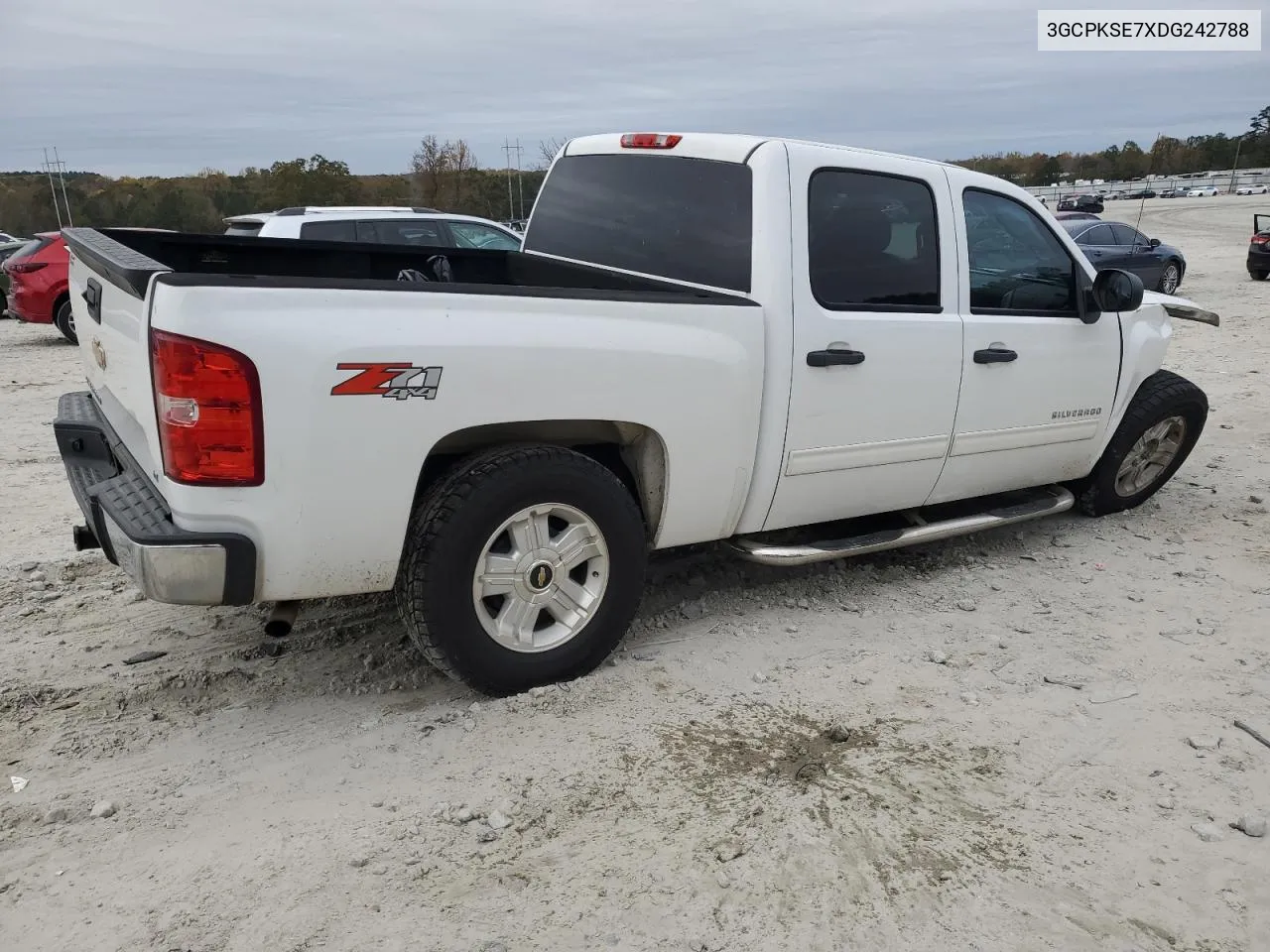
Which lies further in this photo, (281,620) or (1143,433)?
(1143,433)

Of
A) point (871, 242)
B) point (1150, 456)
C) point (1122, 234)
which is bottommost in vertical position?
point (1150, 456)

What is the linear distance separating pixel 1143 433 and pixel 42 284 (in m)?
13.1

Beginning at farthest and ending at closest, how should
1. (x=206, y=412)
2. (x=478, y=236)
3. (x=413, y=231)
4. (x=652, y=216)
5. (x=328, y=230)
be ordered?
(x=478, y=236)
(x=413, y=231)
(x=328, y=230)
(x=652, y=216)
(x=206, y=412)

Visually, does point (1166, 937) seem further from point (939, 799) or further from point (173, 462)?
point (173, 462)

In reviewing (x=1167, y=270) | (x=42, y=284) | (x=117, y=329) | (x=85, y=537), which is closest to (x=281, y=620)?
(x=85, y=537)

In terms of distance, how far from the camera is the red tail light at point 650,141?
420 cm

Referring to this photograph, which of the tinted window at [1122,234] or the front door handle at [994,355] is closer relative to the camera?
the front door handle at [994,355]

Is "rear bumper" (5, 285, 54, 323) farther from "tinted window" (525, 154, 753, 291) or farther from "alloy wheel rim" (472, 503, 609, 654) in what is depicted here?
"alloy wheel rim" (472, 503, 609, 654)

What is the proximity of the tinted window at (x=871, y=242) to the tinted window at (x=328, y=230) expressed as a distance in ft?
22.1

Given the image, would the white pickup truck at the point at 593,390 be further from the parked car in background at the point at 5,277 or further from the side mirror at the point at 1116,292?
the parked car in background at the point at 5,277

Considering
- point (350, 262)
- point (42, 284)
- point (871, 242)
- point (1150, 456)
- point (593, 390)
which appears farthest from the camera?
point (42, 284)

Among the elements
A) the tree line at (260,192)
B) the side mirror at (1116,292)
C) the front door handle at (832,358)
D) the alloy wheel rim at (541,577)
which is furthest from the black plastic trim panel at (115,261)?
the tree line at (260,192)

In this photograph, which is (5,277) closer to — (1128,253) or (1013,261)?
(1013,261)

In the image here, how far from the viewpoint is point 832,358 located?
151 inches
